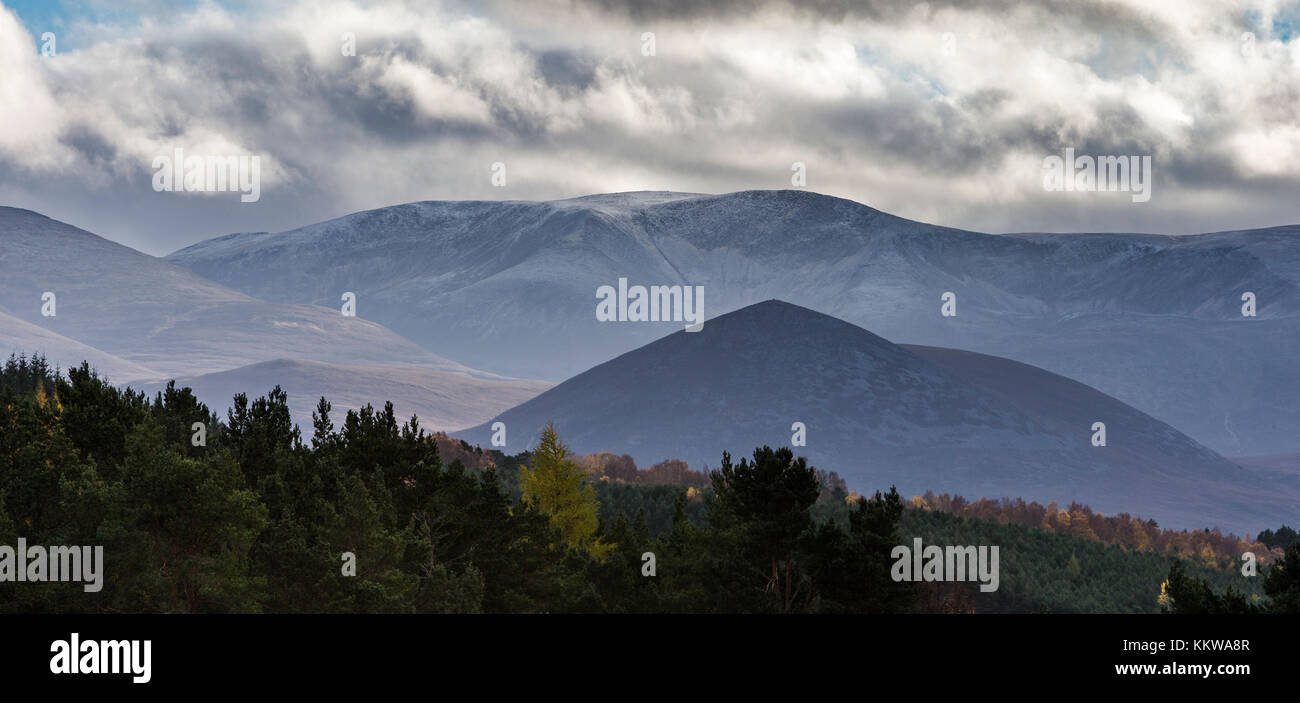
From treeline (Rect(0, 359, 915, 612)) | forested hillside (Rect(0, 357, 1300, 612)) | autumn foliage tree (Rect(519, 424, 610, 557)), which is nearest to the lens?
forested hillside (Rect(0, 357, 1300, 612))

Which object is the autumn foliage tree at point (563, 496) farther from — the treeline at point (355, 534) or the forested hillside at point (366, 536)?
the treeline at point (355, 534)

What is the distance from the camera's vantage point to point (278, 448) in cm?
9100

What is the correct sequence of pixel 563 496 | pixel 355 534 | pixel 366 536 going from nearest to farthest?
pixel 366 536, pixel 355 534, pixel 563 496

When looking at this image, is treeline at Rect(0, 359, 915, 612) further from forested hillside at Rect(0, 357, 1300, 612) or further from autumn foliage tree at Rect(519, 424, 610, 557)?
autumn foliage tree at Rect(519, 424, 610, 557)

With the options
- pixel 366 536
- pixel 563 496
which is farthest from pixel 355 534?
pixel 563 496

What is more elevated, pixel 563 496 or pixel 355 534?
pixel 563 496

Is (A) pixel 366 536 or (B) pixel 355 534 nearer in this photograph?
(A) pixel 366 536

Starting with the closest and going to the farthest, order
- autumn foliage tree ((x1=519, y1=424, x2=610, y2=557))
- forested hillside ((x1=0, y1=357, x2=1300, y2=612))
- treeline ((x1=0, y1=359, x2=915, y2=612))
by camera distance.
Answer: forested hillside ((x1=0, y1=357, x2=1300, y2=612))
treeline ((x1=0, y1=359, x2=915, y2=612))
autumn foliage tree ((x1=519, y1=424, x2=610, y2=557))

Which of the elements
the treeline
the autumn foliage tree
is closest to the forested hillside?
the treeline

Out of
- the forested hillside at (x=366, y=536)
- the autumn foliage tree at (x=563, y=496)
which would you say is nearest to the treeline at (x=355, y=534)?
the forested hillside at (x=366, y=536)

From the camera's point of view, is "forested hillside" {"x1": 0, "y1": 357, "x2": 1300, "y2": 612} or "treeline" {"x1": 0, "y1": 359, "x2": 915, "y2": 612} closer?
"forested hillside" {"x1": 0, "y1": 357, "x2": 1300, "y2": 612}

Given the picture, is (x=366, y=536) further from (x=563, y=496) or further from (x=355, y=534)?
(x=563, y=496)
